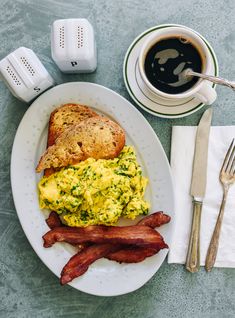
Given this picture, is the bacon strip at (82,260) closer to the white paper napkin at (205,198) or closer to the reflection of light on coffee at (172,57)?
the white paper napkin at (205,198)

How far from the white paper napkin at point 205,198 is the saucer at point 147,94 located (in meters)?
0.07

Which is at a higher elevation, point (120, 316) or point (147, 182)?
point (147, 182)

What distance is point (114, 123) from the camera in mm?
1370

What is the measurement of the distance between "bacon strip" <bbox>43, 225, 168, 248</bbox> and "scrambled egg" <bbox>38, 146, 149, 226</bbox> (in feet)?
0.08

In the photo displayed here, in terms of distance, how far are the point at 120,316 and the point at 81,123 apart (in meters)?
0.61

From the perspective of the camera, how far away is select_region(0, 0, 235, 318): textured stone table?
146cm

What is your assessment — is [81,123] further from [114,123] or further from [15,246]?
[15,246]

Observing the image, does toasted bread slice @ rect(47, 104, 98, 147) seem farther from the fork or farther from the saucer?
the fork

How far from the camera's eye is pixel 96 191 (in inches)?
51.6

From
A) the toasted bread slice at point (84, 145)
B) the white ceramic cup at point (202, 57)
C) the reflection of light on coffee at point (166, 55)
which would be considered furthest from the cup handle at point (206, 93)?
the toasted bread slice at point (84, 145)

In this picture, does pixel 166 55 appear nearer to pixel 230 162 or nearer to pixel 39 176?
pixel 230 162

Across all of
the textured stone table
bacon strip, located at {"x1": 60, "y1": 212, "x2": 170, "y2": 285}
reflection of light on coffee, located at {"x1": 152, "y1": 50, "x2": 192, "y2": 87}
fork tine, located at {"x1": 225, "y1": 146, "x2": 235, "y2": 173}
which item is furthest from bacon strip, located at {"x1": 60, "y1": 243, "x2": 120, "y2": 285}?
reflection of light on coffee, located at {"x1": 152, "y1": 50, "x2": 192, "y2": 87}

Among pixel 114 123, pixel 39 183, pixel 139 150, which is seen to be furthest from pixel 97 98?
pixel 39 183

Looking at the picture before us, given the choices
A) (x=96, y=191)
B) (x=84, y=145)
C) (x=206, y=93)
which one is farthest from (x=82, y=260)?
(x=206, y=93)
